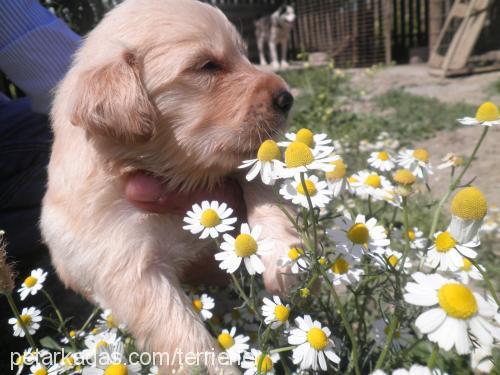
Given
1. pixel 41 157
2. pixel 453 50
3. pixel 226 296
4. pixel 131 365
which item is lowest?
→ pixel 453 50

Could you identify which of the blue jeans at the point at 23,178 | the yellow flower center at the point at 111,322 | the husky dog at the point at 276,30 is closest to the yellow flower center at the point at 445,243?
the yellow flower center at the point at 111,322

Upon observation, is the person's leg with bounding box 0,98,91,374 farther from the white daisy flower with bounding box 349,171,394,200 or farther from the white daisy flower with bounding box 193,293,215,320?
the white daisy flower with bounding box 349,171,394,200

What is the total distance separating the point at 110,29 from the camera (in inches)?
69.4

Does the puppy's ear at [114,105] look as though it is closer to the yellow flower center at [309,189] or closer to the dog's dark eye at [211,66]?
the dog's dark eye at [211,66]

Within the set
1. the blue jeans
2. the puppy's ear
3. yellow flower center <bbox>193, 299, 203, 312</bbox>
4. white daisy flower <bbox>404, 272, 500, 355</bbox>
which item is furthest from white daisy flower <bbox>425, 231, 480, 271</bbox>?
the blue jeans

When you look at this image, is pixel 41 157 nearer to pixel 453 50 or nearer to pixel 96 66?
pixel 96 66

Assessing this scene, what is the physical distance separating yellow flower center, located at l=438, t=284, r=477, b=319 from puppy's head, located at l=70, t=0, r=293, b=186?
3.42ft

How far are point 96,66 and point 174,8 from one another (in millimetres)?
387

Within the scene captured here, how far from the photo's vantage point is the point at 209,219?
43.4 inches

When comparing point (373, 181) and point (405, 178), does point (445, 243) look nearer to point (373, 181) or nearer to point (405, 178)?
point (405, 178)

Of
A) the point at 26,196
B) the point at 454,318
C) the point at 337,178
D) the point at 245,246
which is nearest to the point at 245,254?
the point at 245,246

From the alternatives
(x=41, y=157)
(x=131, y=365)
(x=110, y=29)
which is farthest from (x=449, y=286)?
(x=41, y=157)

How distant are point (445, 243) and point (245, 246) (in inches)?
17.6

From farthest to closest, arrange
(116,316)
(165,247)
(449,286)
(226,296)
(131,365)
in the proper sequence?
(226,296), (165,247), (116,316), (131,365), (449,286)
